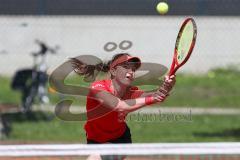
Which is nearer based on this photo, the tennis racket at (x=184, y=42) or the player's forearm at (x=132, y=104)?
the player's forearm at (x=132, y=104)

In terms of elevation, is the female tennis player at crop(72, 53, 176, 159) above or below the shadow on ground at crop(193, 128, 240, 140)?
above

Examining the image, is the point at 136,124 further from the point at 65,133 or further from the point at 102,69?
the point at 102,69

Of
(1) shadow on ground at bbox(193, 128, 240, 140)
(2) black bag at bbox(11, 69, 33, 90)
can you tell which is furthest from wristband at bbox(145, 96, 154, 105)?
(2) black bag at bbox(11, 69, 33, 90)

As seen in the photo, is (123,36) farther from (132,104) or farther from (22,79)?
(132,104)

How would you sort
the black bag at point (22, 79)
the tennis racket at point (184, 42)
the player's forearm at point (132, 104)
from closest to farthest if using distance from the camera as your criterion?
the player's forearm at point (132, 104)
the tennis racket at point (184, 42)
the black bag at point (22, 79)

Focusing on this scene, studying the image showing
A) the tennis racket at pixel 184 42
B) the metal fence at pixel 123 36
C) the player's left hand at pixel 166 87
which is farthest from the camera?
the metal fence at pixel 123 36

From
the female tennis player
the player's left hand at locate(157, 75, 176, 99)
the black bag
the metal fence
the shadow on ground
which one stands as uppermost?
the player's left hand at locate(157, 75, 176, 99)

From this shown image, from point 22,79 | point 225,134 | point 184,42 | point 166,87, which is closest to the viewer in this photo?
point 166,87

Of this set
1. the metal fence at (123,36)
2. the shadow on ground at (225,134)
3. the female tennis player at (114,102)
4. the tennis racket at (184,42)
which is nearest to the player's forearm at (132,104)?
the female tennis player at (114,102)

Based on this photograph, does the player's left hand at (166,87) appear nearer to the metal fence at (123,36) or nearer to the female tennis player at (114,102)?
the female tennis player at (114,102)

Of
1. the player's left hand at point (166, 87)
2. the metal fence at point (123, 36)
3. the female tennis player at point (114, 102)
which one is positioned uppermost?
the player's left hand at point (166, 87)

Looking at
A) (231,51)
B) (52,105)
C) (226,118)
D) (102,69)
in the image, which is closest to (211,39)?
(231,51)

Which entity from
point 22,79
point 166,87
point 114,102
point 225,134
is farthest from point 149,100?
point 22,79

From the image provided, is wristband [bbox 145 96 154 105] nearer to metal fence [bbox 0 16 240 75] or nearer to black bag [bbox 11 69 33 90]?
metal fence [bbox 0 16 240 75]
